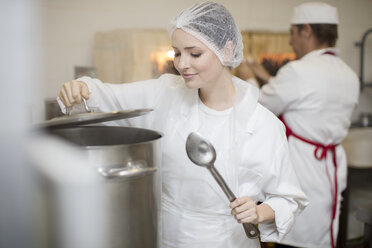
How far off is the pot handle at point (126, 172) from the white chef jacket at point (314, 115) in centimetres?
117

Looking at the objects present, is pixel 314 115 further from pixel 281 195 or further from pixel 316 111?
pixel 281 195

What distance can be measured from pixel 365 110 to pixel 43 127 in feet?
9.57

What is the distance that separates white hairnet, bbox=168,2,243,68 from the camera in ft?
3.44

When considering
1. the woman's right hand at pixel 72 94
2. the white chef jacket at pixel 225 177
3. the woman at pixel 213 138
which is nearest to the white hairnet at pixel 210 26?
the woman at pixel 213 138

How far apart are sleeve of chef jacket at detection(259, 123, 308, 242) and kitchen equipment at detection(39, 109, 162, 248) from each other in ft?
1.20

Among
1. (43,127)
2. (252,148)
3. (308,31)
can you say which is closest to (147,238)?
(43,127)

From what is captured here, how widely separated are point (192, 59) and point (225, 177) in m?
0.33

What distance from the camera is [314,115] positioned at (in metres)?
1.82

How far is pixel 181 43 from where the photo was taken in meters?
1.05

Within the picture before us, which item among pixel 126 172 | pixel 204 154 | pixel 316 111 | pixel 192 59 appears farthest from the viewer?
pixel 316 111

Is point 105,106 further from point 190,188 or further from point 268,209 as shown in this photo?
point 268,209

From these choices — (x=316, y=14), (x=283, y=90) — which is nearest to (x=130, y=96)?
(x=283, y=90)

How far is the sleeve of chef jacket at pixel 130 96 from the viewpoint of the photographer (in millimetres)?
1158

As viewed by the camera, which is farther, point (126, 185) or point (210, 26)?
point (210, 26)
